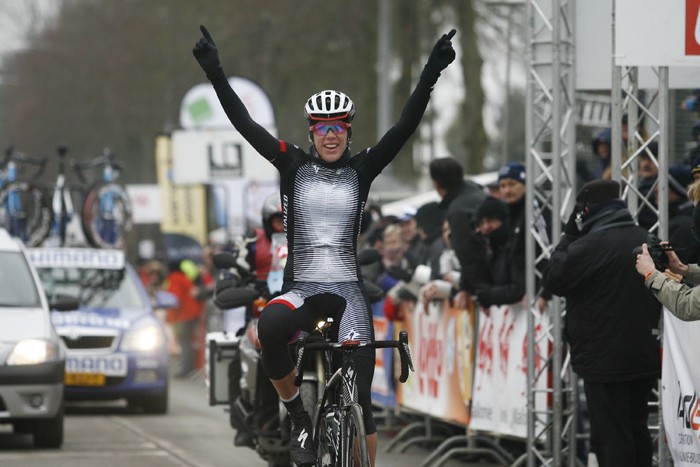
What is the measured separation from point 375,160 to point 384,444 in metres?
6.09

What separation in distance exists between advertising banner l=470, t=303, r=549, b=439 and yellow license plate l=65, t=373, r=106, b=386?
18.6 ft

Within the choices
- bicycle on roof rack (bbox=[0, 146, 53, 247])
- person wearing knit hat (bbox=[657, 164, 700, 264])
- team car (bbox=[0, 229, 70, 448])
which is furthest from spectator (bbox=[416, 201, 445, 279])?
bicycle on roof rack (bbox=[0, 146, 53, 247])

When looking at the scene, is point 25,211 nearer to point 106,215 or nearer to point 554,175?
point 106,215

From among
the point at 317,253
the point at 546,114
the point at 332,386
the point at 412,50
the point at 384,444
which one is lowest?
the point at 384,444

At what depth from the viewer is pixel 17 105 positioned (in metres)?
64.0

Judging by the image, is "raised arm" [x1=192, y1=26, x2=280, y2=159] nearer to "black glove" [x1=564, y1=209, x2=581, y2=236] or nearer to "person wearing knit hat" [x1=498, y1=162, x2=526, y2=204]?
"black glove" [x1=564, y1=209, x2=581, y2=236]

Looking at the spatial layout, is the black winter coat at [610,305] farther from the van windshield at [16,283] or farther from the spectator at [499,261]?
the van windshield at [16,283]

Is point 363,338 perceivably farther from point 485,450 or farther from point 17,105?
point 17,105

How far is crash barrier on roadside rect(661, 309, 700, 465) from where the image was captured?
855cm

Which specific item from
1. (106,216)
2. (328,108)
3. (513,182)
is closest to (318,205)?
(328,108)

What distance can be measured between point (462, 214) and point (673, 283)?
4.06 meters

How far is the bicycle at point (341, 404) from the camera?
7.71m

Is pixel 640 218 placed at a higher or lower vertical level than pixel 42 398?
higher

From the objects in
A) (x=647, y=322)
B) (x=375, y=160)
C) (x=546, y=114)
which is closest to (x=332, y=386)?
(x=375, y=160)
